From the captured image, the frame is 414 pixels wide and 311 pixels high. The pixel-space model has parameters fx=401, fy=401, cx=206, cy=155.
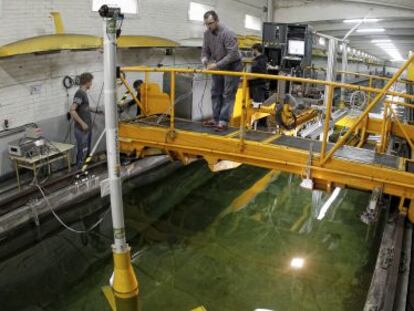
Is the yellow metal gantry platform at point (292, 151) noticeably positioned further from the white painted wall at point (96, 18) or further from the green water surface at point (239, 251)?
the white painted wall at point (96, 18)

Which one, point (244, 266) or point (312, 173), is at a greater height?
point (312, 173)

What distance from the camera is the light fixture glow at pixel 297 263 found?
591cm

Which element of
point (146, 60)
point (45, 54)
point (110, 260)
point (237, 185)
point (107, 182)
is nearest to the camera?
point (107, 182)

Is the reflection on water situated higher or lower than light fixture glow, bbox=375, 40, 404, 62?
lower

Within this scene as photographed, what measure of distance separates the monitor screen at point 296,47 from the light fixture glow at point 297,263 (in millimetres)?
6308

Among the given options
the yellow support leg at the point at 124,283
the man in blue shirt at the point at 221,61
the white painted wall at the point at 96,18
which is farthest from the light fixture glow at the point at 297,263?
the white painted wall at the point at 96,18

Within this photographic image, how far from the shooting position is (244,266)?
5.86m

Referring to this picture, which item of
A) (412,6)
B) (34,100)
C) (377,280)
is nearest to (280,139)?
(377,280)

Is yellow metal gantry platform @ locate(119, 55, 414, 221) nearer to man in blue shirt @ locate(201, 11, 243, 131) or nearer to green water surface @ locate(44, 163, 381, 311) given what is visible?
man in blue shirt @ locate(201, 11, 243, 131)

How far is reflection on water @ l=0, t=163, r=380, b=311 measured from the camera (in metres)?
5.13

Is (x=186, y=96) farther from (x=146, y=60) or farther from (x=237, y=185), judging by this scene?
(x=146, y=60)

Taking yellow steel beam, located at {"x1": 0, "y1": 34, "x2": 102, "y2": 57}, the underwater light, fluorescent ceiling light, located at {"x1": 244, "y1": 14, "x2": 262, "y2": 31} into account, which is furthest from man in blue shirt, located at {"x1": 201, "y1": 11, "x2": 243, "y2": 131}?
fluorescent ceiling light, located at {"x1": 244, "y1": 14, "x2": 262, "y2": 31}

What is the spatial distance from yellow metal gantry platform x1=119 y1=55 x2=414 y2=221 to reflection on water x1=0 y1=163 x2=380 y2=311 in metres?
1.40

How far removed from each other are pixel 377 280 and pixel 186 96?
4349 millimetres
